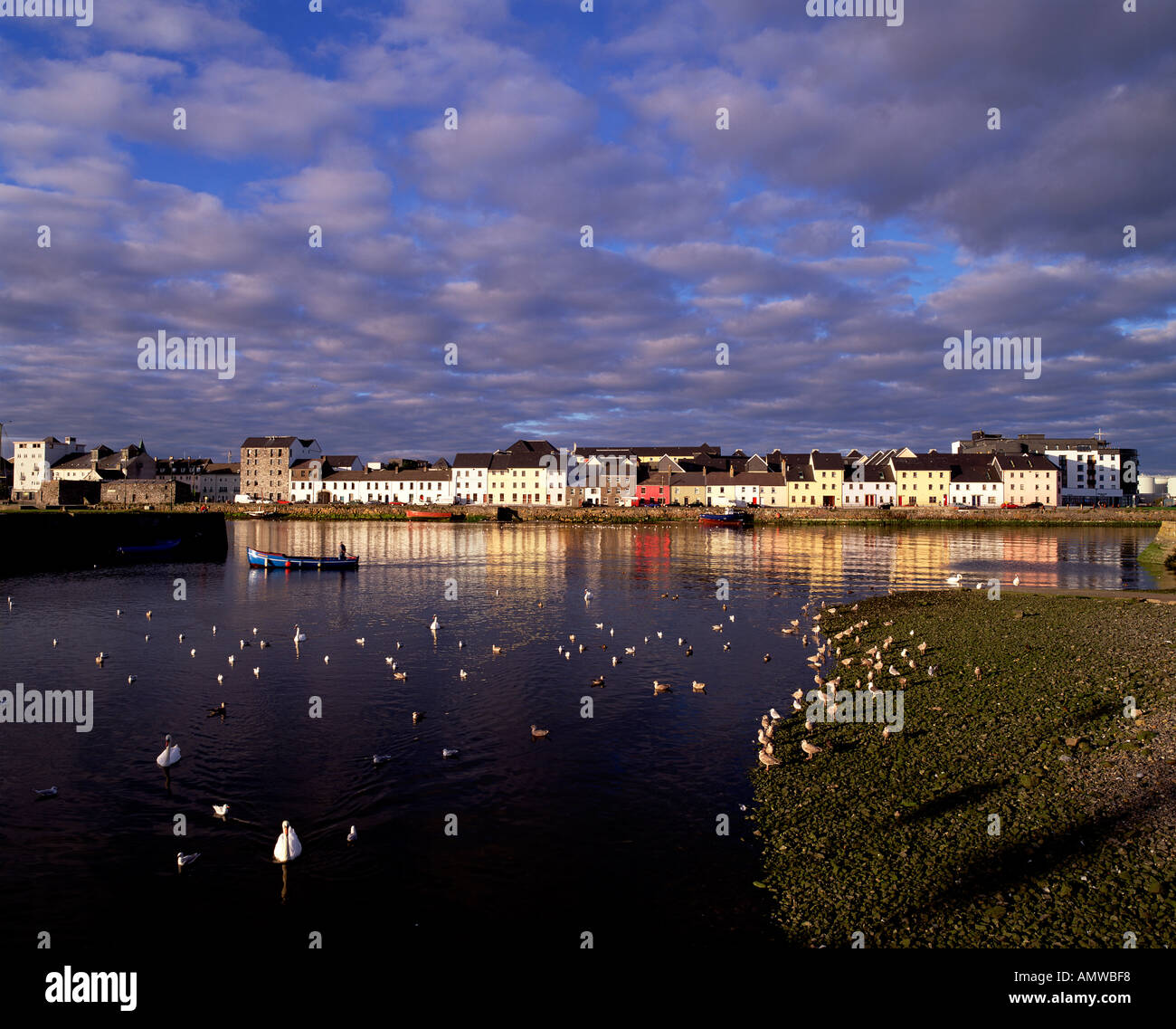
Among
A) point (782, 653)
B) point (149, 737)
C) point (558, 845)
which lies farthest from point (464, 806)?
point (782, 653)

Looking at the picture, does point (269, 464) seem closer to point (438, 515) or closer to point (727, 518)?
point (438, 515)

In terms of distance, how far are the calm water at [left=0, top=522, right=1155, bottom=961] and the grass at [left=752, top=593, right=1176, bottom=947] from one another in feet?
3.50

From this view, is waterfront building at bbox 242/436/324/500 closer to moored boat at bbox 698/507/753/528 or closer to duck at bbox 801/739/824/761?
moored boat at bbox 698/507/753/528

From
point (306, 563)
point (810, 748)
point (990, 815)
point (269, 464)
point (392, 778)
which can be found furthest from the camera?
point (269, 464)

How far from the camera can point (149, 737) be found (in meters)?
18.1

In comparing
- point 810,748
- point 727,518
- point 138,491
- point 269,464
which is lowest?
point 810,748

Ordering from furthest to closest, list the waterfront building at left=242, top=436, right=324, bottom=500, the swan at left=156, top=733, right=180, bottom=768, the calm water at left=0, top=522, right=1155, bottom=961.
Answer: the waterfront building at left=242, top=436, right=324, bottom=500 < the swan at left=156, top=733, right=180, bottom=768 < the calm water at left=0, top=522, right=1155, bottom=961

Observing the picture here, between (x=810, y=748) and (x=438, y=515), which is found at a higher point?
(x=438, y=515)

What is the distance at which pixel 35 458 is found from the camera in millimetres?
189875

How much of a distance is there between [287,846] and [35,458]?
756 ft

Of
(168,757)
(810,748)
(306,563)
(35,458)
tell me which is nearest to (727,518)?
(306,563)

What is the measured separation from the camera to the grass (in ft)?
30.4

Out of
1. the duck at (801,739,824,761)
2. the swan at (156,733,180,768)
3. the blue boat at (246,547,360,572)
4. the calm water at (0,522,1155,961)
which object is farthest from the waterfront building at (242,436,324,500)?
the duck at (801,739,824,761)

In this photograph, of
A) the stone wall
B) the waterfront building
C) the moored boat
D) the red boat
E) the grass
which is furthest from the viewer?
the waterfront building
